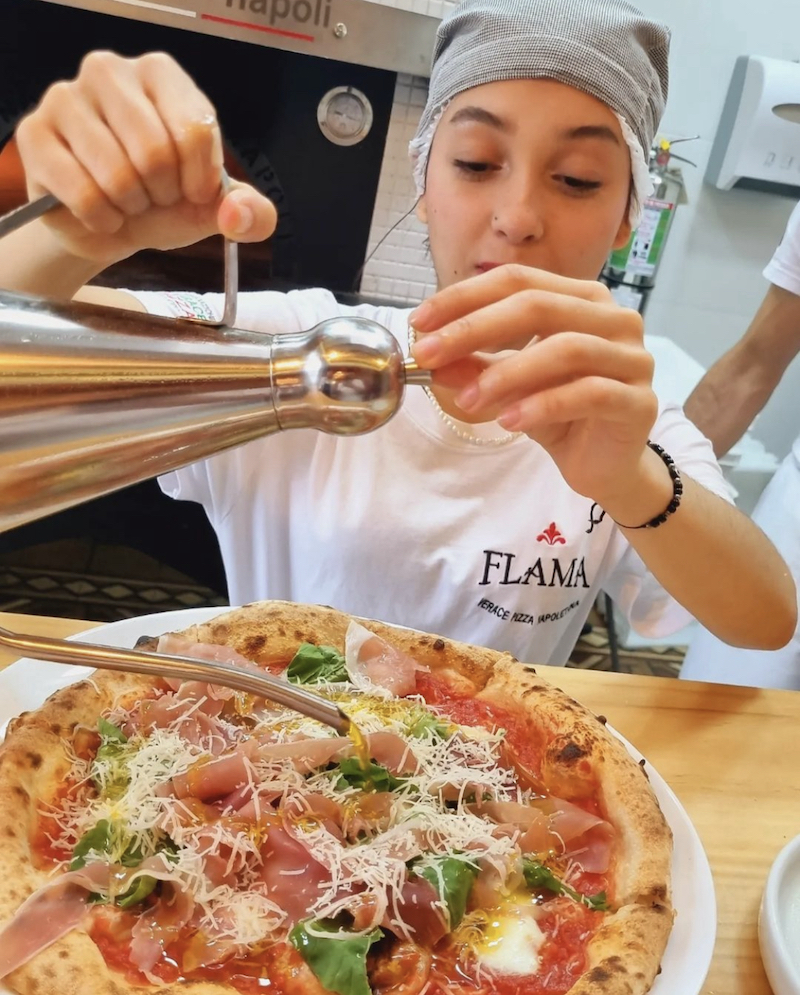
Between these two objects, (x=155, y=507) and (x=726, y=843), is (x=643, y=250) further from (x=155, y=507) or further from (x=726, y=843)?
(x=726, y=843)

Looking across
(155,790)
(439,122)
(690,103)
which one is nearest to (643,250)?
(690,103)

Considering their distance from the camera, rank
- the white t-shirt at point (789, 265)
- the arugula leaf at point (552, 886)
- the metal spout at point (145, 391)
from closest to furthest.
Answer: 1. the metal spout at point (145, 391)
2. the arugula leaf at point (552, 886)
3. the white t-shirt at point (789, 265)

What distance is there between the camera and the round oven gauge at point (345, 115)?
2.06 m

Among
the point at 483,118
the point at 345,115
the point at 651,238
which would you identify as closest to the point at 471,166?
the point at 483,118

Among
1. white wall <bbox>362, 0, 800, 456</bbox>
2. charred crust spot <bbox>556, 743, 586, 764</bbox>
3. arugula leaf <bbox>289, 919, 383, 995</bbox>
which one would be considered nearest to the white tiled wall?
white wall <bbox>362, 0, 800, 456</bbox>

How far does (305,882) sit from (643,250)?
221cm

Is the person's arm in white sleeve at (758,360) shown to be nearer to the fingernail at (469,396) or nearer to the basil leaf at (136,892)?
the fingernail at (469,396)

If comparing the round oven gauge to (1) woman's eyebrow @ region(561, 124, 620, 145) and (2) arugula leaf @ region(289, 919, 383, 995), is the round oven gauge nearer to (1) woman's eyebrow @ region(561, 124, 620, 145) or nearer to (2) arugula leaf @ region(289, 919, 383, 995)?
(1) woman's eyebrow @ region(561, 124, 620, 145)

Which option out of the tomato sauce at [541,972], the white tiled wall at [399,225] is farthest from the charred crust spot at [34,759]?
the white tiled wall at [399,225]

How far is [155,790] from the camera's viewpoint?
2.40 feet

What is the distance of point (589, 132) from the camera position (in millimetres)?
1027

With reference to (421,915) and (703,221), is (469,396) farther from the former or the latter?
(703,221)

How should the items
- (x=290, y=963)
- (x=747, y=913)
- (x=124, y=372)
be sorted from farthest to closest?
1. (x=747, y=913)
2. (x=290, y=963)
3. (x=124, y=372)

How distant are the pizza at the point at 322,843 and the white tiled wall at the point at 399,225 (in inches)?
60.6
